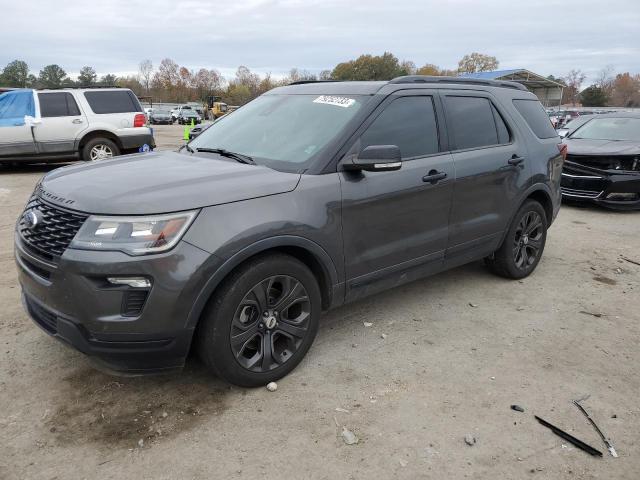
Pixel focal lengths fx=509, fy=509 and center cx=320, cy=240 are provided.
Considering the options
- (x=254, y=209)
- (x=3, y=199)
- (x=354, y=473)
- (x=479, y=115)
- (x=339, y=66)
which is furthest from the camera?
(x=339, y=66)

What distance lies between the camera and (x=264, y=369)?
10.2 ft

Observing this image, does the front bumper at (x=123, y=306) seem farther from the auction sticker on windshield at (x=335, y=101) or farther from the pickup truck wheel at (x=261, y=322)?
the auction sticker on windshield at (x=335, y=101)

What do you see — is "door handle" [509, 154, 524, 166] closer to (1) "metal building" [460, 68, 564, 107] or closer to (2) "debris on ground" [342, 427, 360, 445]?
(2) "debris on ground" [342, 427, 360, 445]

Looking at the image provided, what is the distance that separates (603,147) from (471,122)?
5682mm

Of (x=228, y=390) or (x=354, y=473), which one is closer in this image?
(x=354, y=473)

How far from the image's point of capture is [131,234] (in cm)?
260

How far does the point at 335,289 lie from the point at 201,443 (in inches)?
50.1

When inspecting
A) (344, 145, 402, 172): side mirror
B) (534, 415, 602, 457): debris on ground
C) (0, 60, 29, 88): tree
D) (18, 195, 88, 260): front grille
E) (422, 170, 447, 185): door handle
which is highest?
(0, 60, 29, 88): tree

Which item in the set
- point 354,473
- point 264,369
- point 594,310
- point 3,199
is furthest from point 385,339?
point 3,199

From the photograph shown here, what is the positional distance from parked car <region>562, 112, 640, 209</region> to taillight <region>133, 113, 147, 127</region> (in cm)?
849

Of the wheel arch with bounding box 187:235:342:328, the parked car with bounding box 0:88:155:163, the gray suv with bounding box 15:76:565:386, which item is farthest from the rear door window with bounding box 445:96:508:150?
the parked car with bounding box 0:88:155:163

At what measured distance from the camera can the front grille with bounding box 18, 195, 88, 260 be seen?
8.81ft

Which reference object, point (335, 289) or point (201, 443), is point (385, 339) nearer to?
point (335, 289)

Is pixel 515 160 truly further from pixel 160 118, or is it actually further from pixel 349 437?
pixel 160 118
